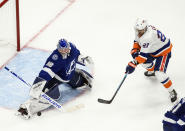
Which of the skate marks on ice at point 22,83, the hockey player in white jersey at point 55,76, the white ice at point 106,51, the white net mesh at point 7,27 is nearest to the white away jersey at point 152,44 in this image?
the white ice at point 106,51

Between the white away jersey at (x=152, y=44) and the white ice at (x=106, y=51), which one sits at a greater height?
the white away jersey at (x=152, y=44)

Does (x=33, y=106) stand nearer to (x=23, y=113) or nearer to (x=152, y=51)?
(x=23, y=113)

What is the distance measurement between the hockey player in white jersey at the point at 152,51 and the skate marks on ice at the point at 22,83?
0.85m

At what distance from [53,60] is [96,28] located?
6.46ft

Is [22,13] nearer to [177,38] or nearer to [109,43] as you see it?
[109,43]

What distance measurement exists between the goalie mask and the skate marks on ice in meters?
0.60

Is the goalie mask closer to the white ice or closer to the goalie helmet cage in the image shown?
the white ice

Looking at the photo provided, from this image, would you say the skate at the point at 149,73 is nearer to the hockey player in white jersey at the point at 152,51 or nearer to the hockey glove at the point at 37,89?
the hockey player in white jersey at the point at 152,51

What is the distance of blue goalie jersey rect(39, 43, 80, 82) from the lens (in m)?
4.77

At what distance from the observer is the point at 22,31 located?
21.2 feet

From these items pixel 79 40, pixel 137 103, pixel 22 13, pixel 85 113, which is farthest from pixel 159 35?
pixel 22 13

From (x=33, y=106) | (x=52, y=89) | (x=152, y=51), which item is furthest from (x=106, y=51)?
(x=33, y=106)

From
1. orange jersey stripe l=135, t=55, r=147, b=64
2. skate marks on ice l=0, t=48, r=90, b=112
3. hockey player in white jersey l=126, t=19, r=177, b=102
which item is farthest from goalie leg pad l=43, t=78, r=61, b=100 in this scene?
orange jersey stripe l=135, t=55, r=147, b=64

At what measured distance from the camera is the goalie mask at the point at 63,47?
15.3ft
